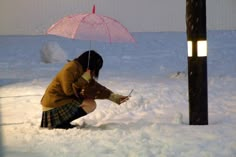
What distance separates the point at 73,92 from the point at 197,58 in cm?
150

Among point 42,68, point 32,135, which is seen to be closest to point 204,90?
point 32,135

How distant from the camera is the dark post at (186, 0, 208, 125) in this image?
4.93 metres

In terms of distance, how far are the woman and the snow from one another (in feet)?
0.61

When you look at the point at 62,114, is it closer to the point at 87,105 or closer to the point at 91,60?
the point at 87,105

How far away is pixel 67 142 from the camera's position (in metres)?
4.29

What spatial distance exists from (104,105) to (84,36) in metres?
2.02

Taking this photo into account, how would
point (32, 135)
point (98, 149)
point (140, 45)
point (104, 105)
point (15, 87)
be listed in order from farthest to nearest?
point (140, 45), point (15, 87), point (104, 105), point (32, 135), point (98, 149)

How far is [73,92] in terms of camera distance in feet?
15.7

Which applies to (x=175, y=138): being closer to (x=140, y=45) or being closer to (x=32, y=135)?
(x=32, y=135)

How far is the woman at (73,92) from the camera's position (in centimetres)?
472

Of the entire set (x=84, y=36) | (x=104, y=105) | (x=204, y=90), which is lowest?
(x=104, y=105)

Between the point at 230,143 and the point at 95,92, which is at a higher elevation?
the point at 95,92

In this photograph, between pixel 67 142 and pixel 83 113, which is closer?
pixel 67 142

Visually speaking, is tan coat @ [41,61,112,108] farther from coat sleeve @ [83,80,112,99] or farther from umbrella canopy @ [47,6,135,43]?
umbrella canopy @ [47,6,135,43]
